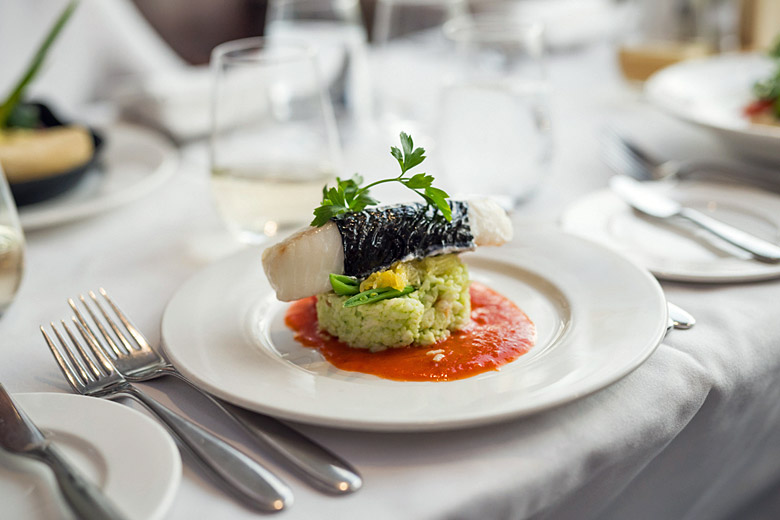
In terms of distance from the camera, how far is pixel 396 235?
967 millimetres

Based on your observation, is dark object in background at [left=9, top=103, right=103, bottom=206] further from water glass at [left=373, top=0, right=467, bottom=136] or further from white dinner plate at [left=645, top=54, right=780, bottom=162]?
white dinner plate at [left=645, top=54, right=780, bottom=162]

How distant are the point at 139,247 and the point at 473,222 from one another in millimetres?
725

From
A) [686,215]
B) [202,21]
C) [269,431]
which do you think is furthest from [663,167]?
[202,21]

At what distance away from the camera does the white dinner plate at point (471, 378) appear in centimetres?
75

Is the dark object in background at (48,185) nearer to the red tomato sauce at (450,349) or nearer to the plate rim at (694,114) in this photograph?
the red tomato sauce at (450,349)

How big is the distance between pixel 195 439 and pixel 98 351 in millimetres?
266

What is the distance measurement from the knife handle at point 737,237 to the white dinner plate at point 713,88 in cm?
41

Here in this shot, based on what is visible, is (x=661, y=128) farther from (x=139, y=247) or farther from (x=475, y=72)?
(x=139, y=247)

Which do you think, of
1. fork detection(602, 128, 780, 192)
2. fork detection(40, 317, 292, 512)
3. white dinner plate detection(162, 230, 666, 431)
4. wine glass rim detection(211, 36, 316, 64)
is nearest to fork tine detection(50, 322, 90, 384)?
fork detection(40, 317, 292, 512)

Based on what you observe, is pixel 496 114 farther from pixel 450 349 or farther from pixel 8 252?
pixel 8 252

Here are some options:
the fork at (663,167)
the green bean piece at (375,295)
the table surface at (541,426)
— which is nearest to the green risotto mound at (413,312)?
the green bean piece at (375,295)

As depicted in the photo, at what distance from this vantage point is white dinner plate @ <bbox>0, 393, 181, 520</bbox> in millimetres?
649

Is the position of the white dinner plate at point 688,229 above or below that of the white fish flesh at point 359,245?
below

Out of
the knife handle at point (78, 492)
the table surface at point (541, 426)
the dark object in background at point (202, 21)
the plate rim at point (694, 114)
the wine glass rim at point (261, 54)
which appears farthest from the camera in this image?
the dark object in background at point (202, 21)
